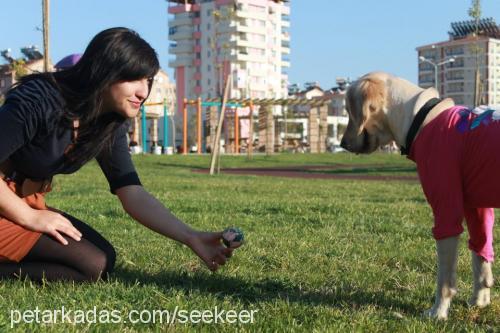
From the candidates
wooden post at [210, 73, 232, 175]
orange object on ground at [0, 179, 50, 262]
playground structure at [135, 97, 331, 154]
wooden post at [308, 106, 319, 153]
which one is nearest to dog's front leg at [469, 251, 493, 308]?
orange object on ground at [0, 179, 50, 262]

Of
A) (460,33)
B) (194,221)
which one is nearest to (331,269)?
(194,221)

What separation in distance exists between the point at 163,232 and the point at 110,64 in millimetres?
1298

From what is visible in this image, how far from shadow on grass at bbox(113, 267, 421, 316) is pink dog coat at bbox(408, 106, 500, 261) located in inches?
25.4

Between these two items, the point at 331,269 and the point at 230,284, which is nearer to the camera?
the point at 230,284

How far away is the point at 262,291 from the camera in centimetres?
417

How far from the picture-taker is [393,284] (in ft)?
14.6

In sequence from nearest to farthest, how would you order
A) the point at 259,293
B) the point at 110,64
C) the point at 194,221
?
the point at 110,64 < the point at 259,293 < the point at 194,221

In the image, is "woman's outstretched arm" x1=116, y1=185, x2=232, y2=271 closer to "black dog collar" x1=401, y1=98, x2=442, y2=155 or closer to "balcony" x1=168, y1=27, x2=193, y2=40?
"black dog collar" x1=401, y1=98, x2=442, y2=155

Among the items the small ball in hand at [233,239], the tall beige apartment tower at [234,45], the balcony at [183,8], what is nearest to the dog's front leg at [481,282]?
the small ball in hand at [233,239]

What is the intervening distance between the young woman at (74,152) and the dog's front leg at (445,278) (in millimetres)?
1291

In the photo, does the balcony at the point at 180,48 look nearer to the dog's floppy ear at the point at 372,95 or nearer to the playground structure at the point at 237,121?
the playground structure at the point at 237,121

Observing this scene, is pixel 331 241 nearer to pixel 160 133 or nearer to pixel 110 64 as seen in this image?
pixel 110 64

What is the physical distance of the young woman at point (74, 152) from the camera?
3688 mm

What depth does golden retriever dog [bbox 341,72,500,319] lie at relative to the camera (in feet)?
11.8
